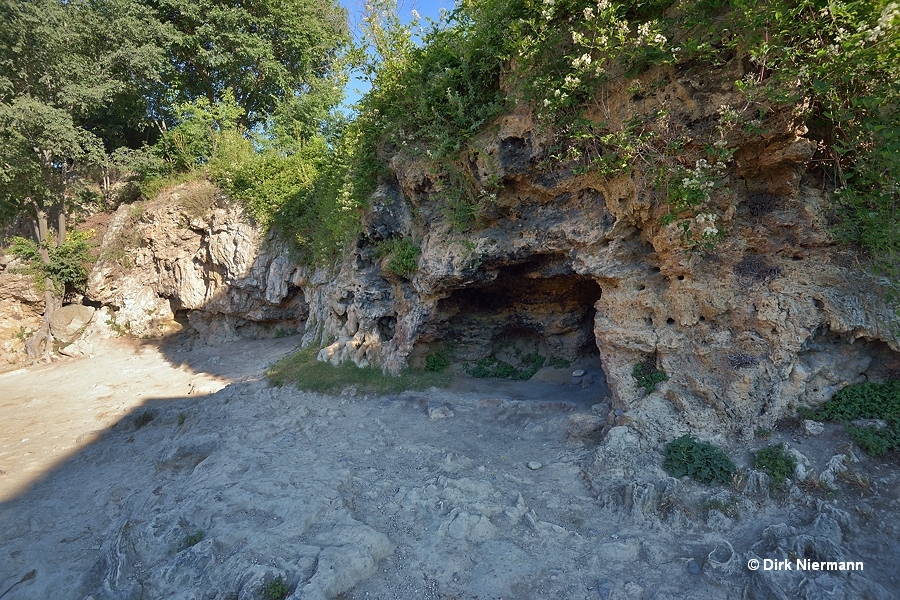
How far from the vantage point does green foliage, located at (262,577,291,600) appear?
396cm

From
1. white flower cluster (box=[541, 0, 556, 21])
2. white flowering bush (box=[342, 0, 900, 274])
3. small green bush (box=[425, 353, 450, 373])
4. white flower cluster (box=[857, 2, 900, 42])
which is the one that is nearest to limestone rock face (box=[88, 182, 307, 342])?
small green bush (box=[425, 353, 450, 373])

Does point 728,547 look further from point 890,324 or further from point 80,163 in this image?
point 80,163

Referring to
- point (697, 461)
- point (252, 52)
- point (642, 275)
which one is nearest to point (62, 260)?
point (252, 52)

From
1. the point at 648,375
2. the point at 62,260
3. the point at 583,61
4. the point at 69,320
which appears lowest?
the point at 648,375

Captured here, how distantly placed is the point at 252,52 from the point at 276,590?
20837 mm

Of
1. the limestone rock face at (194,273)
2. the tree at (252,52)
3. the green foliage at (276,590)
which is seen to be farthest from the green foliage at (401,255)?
the tree at (252,52)

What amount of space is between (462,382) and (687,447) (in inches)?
205

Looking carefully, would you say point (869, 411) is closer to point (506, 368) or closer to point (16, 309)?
point (506, 368)

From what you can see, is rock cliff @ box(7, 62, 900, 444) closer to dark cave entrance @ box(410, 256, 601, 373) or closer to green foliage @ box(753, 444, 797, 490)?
dark cave entrance @ box(410, 256, 601, 373)

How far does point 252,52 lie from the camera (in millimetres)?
18234

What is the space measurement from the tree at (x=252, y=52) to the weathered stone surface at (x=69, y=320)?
369 inches

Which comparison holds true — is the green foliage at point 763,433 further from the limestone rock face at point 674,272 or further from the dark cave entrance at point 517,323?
the dark cave entrance at point 517,323

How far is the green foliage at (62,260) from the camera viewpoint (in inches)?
688

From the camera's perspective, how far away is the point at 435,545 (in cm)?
469
